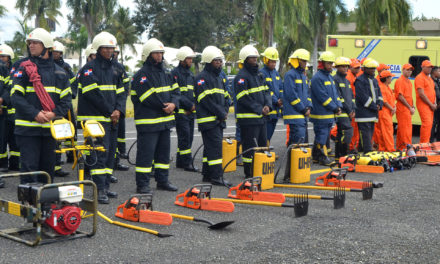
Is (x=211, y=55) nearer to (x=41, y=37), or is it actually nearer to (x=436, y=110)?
(x=41, y=37)

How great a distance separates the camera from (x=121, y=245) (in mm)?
6203

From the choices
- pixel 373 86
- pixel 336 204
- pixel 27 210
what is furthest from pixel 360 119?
pixel 27 210

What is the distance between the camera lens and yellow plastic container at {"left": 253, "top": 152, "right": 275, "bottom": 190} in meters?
9.21

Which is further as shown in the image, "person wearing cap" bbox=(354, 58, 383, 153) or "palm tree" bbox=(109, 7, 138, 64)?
"palm tree" bbox=(109, 7, 138, 64)

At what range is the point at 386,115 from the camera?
13219 millimetres

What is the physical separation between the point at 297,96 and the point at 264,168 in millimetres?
2549

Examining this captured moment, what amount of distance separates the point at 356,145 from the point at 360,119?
1244mm

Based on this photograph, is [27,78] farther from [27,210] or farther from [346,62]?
[346,62]

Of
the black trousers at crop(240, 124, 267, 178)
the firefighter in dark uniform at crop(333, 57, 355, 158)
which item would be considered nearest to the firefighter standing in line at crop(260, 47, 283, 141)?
the firefighter in dark uniform at crop(333, 57, 355, 158)

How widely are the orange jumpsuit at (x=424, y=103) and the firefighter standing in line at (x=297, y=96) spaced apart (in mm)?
3562

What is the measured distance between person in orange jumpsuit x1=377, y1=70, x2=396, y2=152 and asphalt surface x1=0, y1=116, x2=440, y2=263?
4244 mm

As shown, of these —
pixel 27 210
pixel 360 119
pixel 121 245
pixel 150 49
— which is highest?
pixel 150 49

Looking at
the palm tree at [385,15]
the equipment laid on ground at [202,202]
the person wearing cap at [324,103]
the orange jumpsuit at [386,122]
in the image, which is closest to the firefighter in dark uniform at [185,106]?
the person wearing cap at [324,103]

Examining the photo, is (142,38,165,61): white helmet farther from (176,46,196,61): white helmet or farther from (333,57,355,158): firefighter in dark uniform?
(333,57,355,158): firefighter in dark uniform
